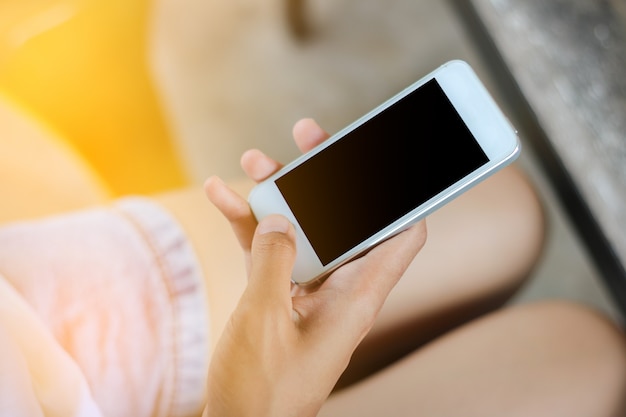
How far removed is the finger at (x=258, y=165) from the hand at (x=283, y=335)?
0.32 feet

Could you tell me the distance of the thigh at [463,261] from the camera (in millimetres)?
529

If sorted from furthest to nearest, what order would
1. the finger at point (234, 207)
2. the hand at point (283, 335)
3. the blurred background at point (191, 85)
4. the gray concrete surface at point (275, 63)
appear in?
the gray concrete surface at point (275, 63), the blurred background at point (191, 85), the finger at point (234, 207), the hand at point (283, 335)

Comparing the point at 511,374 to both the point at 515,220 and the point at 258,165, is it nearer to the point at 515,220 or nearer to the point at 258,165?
the point at 515,220

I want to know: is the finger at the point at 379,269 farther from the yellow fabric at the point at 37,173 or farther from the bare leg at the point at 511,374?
the yellow fabric at the point at 37,173

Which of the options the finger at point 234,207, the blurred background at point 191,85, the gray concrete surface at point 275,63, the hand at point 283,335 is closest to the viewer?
the hand at point 283,335

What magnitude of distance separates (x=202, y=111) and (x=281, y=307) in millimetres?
610

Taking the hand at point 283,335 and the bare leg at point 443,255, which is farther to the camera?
the bare leg at point 443,255

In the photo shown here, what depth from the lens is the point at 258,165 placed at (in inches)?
19.5

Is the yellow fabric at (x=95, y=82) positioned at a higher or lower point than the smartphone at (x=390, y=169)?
higher

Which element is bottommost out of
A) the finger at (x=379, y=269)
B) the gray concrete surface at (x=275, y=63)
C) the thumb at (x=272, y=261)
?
the finger at (x=379, y=269)

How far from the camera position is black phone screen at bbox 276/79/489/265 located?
1.45 ft

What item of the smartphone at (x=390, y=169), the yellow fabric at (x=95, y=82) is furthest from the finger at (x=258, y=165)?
the yellow fabric at (x=95, y=82)

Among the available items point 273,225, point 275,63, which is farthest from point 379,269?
point 275,63

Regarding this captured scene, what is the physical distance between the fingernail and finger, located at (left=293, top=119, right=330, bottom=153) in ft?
0.36
